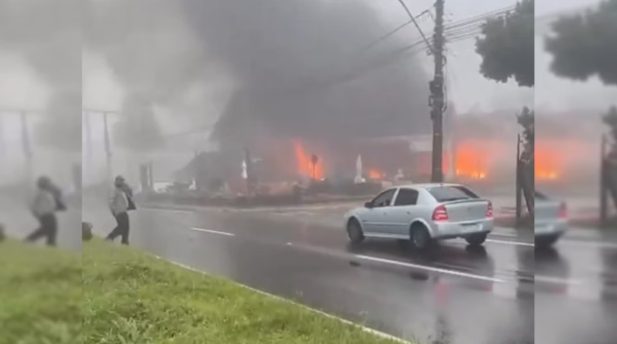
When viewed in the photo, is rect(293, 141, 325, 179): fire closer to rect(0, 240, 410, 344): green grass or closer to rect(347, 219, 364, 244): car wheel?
rect(347, 219, 364, 244): car wheel

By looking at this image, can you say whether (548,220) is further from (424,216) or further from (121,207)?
(121,207)

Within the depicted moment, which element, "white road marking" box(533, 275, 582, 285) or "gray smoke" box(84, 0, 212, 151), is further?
"gray smoke" box(84, 0, 212, 151)

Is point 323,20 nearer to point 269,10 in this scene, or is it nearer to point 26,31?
point 269,10

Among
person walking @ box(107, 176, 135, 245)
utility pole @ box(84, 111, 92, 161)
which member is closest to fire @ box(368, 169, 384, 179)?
person walking @ box(107, 176, 135, 245)

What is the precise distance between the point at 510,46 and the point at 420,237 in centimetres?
79

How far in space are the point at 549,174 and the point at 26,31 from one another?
6.77 feet

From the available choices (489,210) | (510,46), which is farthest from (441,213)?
(510,46)

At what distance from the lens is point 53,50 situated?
7.57ft

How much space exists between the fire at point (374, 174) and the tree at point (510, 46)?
1.77ft

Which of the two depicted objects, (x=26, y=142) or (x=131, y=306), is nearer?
(x=26, y=142)

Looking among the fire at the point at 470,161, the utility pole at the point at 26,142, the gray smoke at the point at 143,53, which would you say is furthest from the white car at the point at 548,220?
the utility pole at the point at 26,142

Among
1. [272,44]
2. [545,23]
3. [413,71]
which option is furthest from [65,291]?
[545,23]

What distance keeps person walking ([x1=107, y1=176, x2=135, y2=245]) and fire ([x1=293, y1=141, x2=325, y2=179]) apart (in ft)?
2.41

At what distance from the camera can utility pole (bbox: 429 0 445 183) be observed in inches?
84.9
